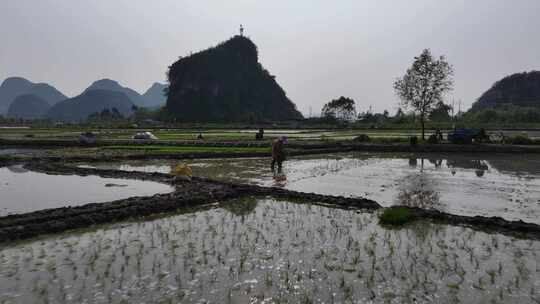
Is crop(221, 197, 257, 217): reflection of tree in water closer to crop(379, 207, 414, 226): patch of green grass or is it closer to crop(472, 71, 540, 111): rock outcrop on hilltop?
crop(379, 207, 414, 226): patch of green grass

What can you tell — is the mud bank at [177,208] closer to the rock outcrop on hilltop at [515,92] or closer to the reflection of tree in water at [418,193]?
the reflection of tree in water at [418,193]

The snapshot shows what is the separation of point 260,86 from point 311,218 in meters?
141

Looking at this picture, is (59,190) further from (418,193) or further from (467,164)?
(467,164)

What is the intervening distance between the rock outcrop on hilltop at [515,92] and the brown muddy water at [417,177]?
12150cm

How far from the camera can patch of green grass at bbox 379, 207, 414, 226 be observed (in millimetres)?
9445

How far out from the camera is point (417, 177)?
669 inches

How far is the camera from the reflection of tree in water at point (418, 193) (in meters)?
11.8

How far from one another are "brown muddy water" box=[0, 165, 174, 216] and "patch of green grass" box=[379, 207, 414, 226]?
26.2ft

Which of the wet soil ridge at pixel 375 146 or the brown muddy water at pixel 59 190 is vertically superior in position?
the wet soil ridge at pixel 375 146

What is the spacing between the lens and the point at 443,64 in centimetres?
3216

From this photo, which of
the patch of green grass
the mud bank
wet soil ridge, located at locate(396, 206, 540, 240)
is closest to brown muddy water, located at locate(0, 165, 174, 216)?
the mud bank

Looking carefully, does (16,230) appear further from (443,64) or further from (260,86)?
(260,86)

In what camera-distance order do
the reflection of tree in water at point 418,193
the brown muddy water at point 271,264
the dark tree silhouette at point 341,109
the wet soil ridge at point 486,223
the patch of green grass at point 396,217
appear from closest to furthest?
the brown muddy water at point 271,264 < the wet soil ridge at point 486,223 < the patch of green grass at point 396,217 < the reflection of tree in water at point 418,193 < the dark tree silhouette at point 341,109

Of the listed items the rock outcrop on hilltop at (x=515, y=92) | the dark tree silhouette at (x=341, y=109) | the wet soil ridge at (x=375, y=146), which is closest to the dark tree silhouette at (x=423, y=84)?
the wet soil ridge at (x=375, y=146)
